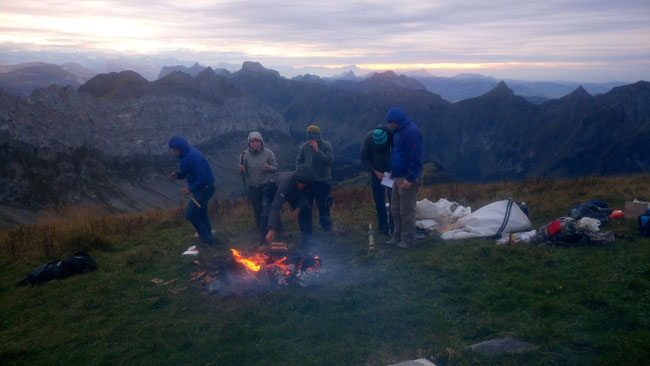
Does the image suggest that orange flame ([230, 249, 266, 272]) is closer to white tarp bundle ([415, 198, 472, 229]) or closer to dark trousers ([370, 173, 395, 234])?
dark trousers ([370, 173, 395, 234])

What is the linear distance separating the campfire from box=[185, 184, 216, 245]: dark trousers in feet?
5.91

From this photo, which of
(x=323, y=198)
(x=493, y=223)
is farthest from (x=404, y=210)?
(x=323, y=198)

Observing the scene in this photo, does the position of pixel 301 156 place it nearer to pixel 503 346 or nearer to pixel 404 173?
pixel 404 173

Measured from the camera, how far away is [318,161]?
→ 816 cm

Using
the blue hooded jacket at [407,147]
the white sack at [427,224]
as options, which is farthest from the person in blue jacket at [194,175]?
the white sack at [427,224]

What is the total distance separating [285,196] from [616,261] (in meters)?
5.17

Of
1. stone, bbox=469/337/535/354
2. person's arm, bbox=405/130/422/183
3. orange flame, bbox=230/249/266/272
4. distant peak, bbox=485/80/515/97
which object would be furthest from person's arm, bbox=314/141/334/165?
distant peak, bbox=485/80/515/97

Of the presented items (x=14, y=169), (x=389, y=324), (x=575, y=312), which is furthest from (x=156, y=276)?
(x=14, y=169)

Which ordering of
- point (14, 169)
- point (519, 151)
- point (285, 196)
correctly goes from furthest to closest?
1. point (519, 151)
2. point (14, 169)
3. point (285, 196)

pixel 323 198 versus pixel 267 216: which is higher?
pixel 323 198

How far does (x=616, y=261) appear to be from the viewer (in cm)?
590

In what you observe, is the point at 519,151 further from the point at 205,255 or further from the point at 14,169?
the point at 205,255

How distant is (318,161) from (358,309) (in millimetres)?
3566

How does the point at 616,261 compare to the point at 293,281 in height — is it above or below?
above
